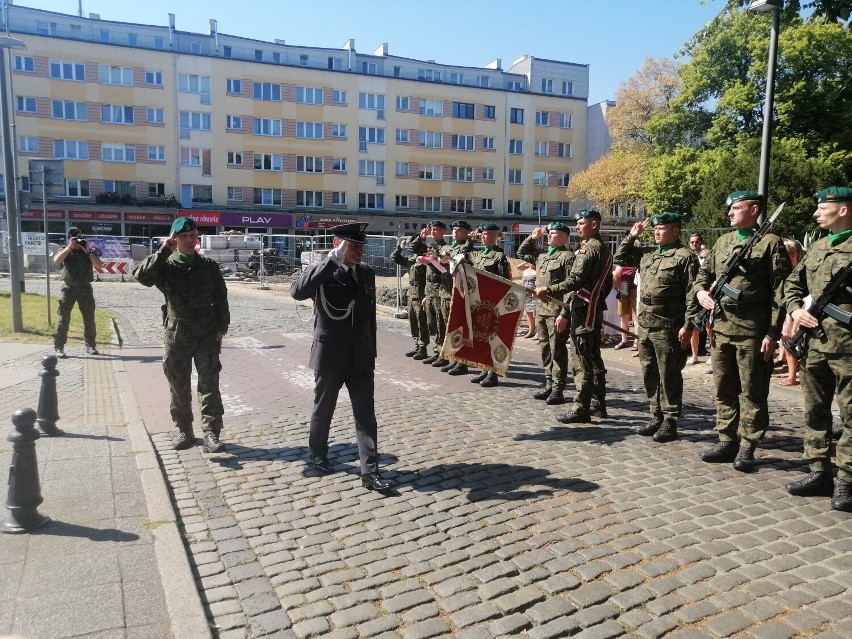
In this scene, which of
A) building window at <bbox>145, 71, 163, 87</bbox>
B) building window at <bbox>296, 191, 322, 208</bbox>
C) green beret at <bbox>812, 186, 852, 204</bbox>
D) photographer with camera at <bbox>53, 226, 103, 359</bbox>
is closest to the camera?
green beret at <bbox>812, 186, 852, 204</bbox>

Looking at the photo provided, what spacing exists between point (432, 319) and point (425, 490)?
6.04 m

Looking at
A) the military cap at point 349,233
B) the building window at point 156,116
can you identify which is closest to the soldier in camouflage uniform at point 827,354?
the military cap at point 349,233

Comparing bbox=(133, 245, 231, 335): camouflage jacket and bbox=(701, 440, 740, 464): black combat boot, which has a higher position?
bbox=(133, 245, 231, 335): camouflage jacket

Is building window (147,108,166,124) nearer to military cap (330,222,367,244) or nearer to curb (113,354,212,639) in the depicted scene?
curb (113,354,212,639)

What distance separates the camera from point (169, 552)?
4246 millimetres

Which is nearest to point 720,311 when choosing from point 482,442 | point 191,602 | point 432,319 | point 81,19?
point 482,442

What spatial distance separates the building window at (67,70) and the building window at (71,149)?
4205mm

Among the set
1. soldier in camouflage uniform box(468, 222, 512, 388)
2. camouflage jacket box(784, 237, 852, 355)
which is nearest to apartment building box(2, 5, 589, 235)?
soldier in camouflage uniform box(468, 222, 512, 388)

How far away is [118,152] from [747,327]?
165 feet

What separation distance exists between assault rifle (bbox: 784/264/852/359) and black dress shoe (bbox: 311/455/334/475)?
3855 mm

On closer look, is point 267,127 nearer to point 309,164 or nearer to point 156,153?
point 309,164

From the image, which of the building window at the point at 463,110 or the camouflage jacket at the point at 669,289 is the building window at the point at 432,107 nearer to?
the building window at the point at 463,110

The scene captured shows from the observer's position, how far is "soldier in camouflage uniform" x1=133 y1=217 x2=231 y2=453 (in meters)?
6.13

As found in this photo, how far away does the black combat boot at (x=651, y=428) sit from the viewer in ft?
22.8
